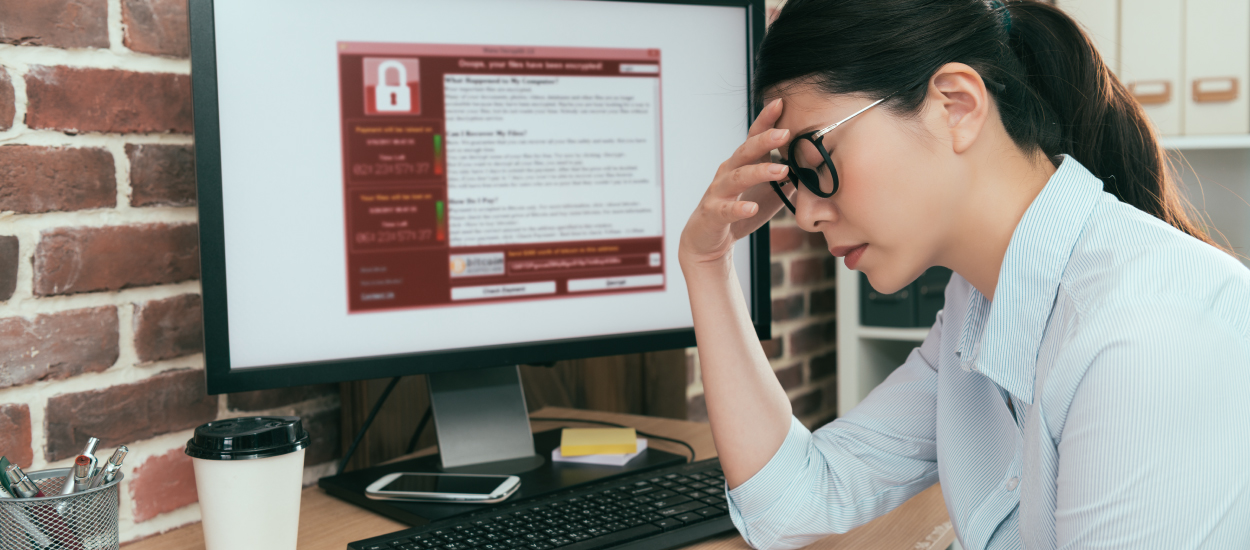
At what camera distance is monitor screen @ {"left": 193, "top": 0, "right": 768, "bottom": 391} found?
2.52 ft

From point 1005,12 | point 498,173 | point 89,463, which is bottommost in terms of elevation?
point 89,463

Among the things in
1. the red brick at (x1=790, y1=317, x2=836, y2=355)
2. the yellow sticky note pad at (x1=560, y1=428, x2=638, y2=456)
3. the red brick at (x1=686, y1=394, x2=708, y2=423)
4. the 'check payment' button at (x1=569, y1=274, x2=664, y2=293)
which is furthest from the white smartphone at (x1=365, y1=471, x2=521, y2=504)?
the red brick at (x1=790, y1=317, x2=836, y2=355)

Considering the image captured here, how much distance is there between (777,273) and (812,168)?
0.93 m

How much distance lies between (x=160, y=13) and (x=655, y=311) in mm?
577

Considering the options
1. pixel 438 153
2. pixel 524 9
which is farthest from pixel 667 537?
pixel 524 9

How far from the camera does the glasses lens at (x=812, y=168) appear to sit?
0.71m

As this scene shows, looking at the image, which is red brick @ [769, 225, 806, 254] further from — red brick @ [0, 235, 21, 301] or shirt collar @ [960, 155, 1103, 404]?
red brick @ [0, 235, 21, 301]

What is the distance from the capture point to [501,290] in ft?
2.93

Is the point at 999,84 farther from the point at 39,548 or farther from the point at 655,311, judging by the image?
the point at 39,548

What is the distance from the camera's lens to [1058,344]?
2.07 ft

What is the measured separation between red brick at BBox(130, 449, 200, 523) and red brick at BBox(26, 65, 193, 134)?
31 centimetres

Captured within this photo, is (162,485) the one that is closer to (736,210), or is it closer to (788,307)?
(736,210)

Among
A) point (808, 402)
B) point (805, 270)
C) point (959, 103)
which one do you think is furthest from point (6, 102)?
point (808, 402)

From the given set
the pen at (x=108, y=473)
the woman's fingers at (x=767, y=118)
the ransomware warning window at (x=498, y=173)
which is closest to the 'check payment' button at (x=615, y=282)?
the ransomware warning window at (x=498, y=173)
